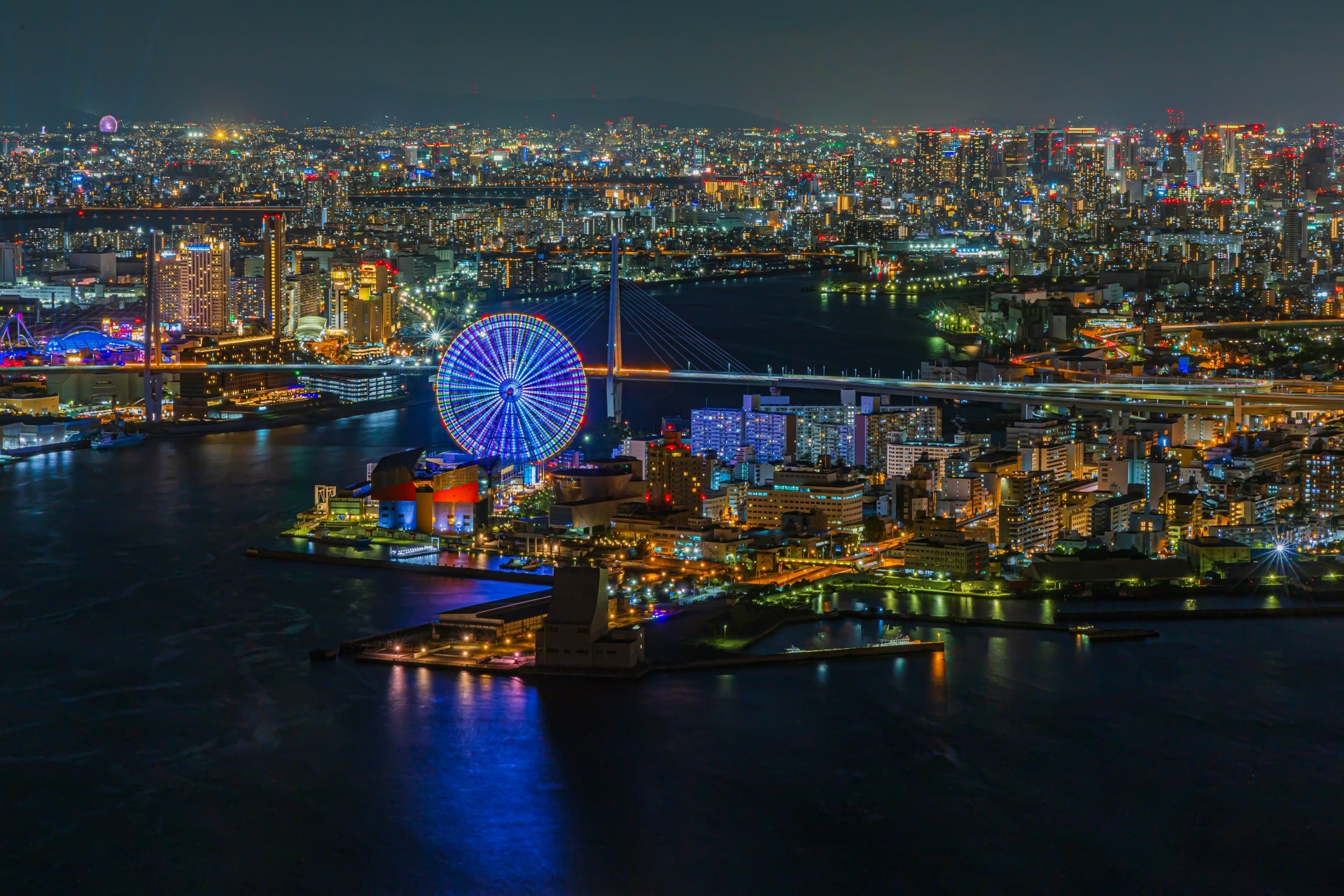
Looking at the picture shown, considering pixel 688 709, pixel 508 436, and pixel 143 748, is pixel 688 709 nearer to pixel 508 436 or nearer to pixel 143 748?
pixel 143 748

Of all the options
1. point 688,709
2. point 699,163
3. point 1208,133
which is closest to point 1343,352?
point 688,709

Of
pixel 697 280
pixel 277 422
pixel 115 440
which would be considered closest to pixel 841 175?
pixel 697 280

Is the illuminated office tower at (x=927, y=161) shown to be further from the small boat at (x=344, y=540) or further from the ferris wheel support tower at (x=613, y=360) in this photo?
the small boat at (x=344, y=540)

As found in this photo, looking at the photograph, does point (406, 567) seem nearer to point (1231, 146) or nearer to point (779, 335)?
point (779, 335)

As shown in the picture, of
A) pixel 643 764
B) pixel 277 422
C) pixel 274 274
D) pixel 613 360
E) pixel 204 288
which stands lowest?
pixel 643 764

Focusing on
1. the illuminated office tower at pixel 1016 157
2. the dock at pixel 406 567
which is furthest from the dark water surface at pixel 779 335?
the illuminated office tower at pixel 1016 157

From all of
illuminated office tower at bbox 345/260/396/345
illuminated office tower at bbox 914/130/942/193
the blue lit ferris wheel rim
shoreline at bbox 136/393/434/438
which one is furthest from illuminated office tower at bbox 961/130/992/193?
the blue lit ferris wheel rim
